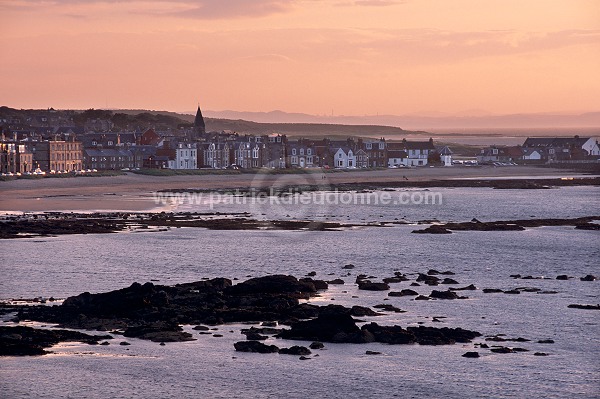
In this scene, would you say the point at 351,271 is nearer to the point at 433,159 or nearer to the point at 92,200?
the point at 92,200

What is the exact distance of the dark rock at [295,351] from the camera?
2762 centimetres

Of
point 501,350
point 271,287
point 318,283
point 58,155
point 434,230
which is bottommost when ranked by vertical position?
point 501,350

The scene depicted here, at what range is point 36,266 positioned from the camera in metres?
44.2

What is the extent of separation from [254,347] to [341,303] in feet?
24.6

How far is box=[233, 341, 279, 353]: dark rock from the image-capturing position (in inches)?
1101

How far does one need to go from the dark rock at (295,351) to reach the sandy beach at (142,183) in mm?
53043

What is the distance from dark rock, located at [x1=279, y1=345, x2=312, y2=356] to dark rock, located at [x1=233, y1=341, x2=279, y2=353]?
305 mm

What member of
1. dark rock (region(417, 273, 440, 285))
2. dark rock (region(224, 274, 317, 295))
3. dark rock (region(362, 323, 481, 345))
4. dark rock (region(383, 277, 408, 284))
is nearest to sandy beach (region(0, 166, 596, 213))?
dark rock (region(383, 277, 408, 284))

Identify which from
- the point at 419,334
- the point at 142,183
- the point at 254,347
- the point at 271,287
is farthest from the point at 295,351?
the point at 142,183

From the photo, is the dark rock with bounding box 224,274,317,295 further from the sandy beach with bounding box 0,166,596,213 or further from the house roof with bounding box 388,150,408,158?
the house roof with bounding box 388,150,408,158

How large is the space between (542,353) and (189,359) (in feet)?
32.7

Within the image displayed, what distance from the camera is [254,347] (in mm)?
28125

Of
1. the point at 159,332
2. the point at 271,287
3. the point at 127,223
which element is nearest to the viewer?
the point at 159,332

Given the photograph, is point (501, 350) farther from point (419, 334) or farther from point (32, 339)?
point (32, 339)
